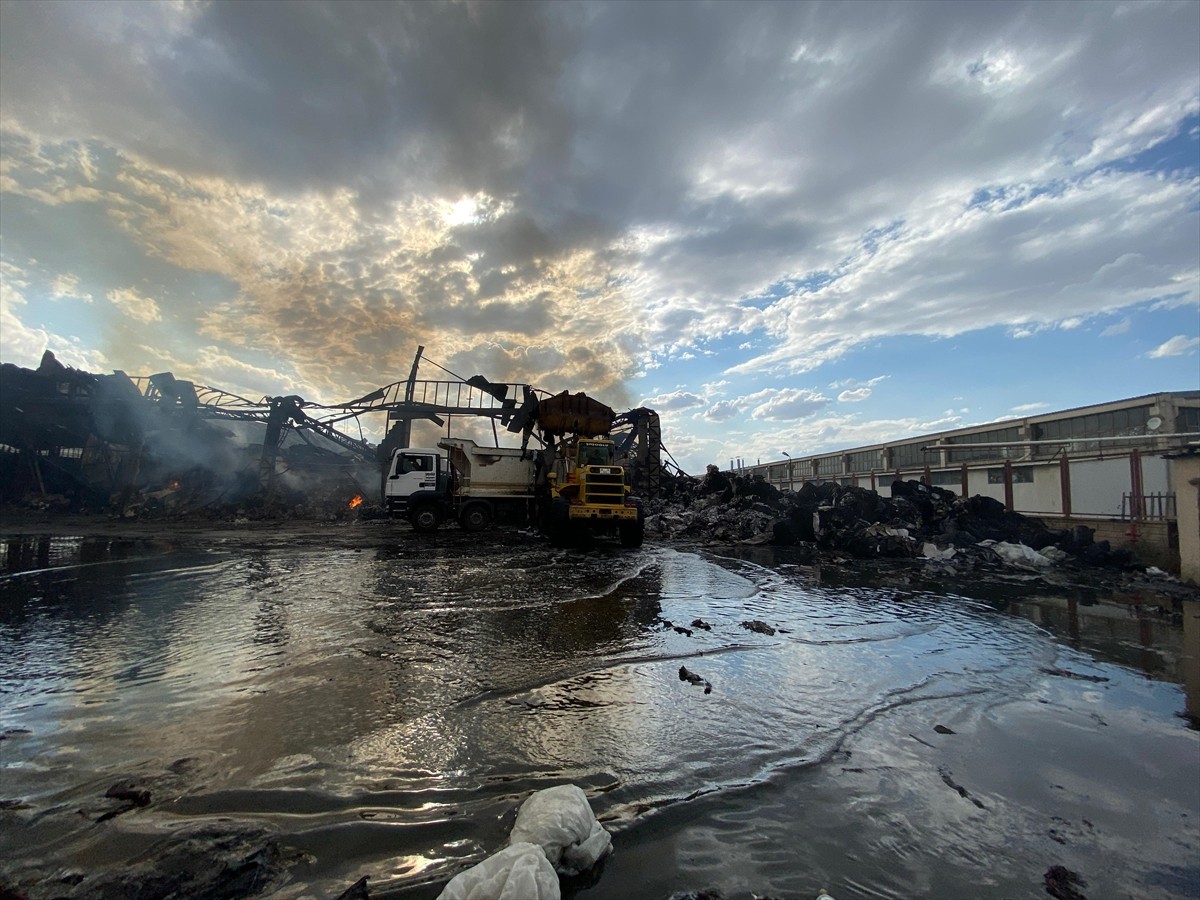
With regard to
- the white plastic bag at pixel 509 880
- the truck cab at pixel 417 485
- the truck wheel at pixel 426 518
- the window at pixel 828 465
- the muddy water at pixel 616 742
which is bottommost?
the muddy water at pixel 616 742

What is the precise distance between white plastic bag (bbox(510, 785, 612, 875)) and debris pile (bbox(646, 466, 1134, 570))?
1419cm

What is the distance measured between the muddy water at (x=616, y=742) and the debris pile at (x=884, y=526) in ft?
22.7

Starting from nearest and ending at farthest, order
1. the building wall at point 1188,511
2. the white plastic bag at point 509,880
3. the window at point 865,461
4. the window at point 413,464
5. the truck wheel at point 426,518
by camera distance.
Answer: the white plastic bag at point 509,880
the building wall at point 1188,511
the truck wheel at point 426,518
the window at point 413,464
the window at point 865,461

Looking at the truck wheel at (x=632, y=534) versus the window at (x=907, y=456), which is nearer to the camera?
the truck wheel at (x=632, y=534)

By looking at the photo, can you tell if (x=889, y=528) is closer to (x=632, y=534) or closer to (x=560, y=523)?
(x=632, y=534)

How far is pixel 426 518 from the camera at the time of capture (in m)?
18.2

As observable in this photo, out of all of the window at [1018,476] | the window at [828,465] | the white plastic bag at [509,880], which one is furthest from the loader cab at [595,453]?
the window at [828,465]

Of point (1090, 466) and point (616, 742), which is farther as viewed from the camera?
point (1090, 466)

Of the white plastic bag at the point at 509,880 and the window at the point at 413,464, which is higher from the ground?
the window at the point at 413,464

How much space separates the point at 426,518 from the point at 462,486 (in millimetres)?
1602

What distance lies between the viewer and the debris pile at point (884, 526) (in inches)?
527

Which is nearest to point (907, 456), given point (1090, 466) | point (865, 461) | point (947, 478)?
point (865, 461)

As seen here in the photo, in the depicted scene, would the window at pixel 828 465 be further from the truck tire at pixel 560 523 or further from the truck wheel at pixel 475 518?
the truck tire at pixel 560 523

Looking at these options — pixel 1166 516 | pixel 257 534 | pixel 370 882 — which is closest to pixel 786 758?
pixel 370 882
